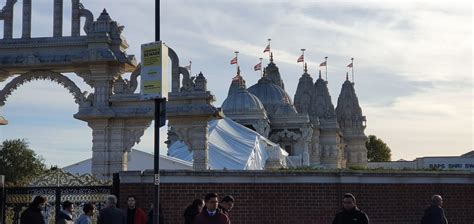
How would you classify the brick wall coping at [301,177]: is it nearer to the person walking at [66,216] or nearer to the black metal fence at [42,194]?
the black metal fence at [42,194]

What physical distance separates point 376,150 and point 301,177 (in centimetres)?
11763

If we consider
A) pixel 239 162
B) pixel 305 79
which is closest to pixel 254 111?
pixel 305 79

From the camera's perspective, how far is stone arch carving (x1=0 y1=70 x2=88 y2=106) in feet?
80.9

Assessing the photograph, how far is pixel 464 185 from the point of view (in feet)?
59.1

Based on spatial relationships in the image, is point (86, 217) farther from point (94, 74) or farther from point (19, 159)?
point (19, 159)

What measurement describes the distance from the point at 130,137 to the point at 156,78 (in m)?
13.6

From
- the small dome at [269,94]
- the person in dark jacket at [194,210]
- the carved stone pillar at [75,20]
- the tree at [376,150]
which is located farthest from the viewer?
the tree at [376,150]

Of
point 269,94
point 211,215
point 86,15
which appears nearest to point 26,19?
point 86,15

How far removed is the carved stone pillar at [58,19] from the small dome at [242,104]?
56.3 metres

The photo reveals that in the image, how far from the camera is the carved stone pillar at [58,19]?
984 inches

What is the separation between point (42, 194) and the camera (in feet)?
53.3

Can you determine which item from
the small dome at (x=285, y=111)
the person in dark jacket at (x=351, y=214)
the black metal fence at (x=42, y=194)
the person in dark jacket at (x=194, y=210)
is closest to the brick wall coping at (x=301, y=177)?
the black metal fence at (x=42, y=194)

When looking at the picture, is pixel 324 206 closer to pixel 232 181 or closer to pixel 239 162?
pixel 232 181

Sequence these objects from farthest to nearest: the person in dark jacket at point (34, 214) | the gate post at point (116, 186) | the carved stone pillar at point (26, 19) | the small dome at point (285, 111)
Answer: the small dome at point (285, 111) → the carved stone pillar at point (26, 19) → the gate post at point (116, 186) → the person in dark jacket at point (34, 214)
